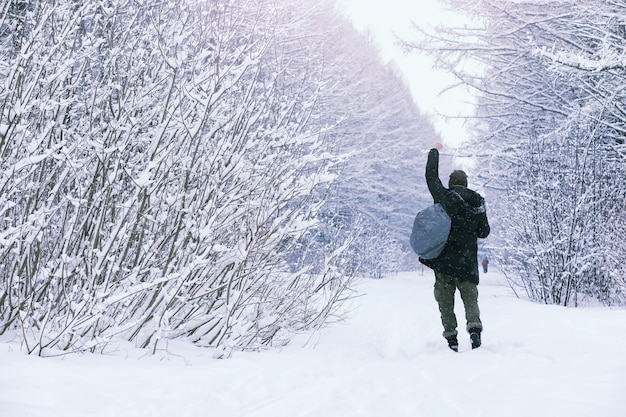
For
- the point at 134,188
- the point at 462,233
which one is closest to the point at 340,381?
the point at 134,188

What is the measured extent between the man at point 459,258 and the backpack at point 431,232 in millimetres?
89

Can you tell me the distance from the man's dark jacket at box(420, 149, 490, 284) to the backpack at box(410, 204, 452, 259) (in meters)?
0.08

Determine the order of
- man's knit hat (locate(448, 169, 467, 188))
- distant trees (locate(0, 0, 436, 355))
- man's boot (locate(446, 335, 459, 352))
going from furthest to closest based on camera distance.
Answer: man's knit hat (locate(448, 169, 467, 188)) → man's boot (locate(446, 335, 459, 352)) → distant trees (locate(0, 0, 436, 355))

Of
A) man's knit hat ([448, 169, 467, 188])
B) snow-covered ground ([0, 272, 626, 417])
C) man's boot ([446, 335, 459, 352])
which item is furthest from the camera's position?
man's knit hat ([448, 169, 467, 188])

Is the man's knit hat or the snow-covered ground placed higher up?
the man's knit hat

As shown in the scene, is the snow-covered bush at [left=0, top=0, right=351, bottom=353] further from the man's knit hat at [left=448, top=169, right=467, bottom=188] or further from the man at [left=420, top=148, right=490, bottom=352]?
the man's knit hat at [left=448, top=169, right=467, bottom=188]

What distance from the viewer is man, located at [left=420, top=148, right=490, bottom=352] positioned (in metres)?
4.70

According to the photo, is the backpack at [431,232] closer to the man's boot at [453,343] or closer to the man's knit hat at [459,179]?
the man's knit hat at [459,179]

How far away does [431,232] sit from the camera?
473cm

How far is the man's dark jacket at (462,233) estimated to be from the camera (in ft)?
15.5

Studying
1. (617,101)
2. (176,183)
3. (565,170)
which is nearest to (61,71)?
(176,183)

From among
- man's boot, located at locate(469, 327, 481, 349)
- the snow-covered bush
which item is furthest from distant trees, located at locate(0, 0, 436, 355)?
man's boot, located at locate(469, 327, 481, 349)

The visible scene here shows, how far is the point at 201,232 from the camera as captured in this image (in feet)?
10.7

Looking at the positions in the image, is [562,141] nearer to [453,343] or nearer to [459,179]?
[459,179]
